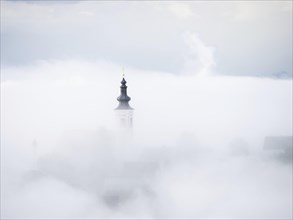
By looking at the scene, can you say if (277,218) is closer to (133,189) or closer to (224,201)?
(224,201)

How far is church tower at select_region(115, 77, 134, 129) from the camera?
178 ft

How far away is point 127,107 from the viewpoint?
5469 centimetres

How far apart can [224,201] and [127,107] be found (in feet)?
64.9

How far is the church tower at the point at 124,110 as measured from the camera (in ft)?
178

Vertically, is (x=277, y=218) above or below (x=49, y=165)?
below

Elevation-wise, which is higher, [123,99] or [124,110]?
[123,99]

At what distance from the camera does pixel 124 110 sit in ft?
179

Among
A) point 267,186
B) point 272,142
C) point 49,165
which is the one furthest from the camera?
point 272,142

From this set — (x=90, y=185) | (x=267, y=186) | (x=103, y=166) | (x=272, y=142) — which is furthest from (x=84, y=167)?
(x=272, y=142)

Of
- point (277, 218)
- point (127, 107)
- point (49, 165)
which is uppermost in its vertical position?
point (127, 107)

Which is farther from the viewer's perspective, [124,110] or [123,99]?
[124,110]

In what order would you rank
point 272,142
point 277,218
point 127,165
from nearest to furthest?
point 277,218
point 127,165
point 272,142

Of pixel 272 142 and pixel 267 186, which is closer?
pixel 267 186

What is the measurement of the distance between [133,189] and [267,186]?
11.0m
